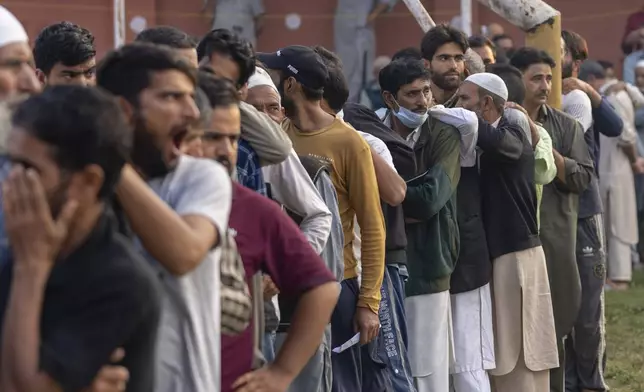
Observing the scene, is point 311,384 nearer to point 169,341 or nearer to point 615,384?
point 169,341

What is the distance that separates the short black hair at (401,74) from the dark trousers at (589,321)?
1918mm

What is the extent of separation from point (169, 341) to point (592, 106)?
19.7 feet

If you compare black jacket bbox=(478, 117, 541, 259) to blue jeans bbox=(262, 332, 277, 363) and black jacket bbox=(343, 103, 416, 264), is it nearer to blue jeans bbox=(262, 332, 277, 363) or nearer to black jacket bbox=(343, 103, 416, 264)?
black jacket bbox=(343, 103, 416, 264)

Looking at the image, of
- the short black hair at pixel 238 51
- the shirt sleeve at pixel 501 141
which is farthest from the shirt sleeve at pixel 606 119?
the short black hair at pixel 238 51

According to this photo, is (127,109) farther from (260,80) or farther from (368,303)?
(368,303)

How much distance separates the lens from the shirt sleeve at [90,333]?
6.73 feet

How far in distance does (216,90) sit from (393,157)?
8.12 ft

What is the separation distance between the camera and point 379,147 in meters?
5.04

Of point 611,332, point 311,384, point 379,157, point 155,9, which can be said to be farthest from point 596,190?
point 155,9

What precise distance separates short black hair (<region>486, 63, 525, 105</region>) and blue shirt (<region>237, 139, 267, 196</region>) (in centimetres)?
300

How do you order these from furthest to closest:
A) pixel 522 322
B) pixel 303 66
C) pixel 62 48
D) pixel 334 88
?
pixel 522 322 → pixel 334 88 → pixel 303 66 → pixel 62 48

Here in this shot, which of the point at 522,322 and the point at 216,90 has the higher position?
the point at 216,90

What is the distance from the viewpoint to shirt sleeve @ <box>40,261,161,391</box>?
2.05 m

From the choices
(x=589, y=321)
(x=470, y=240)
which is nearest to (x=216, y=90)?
(x=470, y=240)
